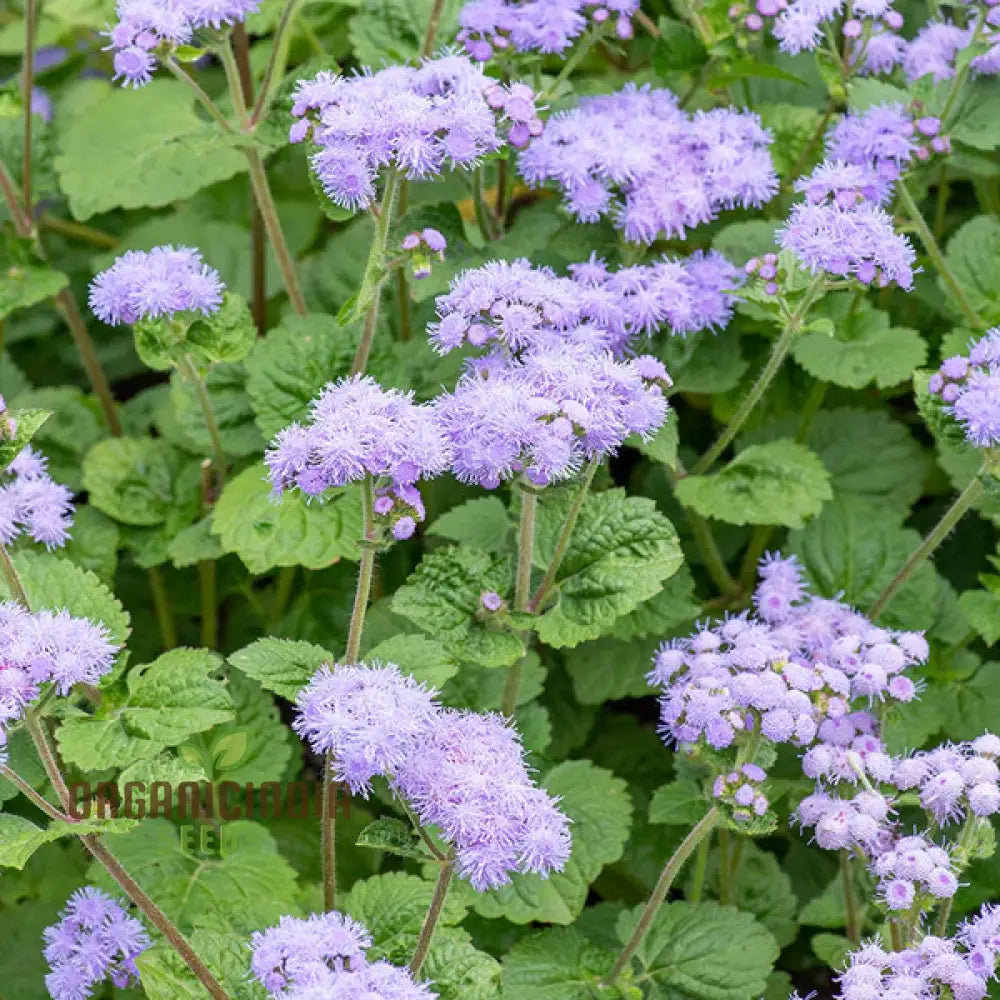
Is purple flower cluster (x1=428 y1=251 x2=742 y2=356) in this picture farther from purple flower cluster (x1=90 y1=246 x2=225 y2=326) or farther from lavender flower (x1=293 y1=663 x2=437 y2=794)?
lavender flower (x1=293 y1=663 x2=437 y2=794)

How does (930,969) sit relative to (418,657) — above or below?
below

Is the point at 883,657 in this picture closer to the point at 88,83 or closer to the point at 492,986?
the point at 492,986

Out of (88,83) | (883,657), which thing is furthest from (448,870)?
(88,83)

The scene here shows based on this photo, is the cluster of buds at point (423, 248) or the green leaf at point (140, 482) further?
the green leaf at point (140, 482)

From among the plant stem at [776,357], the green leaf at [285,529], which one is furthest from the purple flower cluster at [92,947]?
the plant stem at [776,357]

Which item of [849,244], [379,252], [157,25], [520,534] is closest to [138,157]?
[157,25]

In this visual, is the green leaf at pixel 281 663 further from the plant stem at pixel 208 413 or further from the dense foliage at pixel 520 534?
the plant stem at pixel 208 413

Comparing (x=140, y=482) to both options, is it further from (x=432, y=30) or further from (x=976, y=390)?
(x=976, y=390)

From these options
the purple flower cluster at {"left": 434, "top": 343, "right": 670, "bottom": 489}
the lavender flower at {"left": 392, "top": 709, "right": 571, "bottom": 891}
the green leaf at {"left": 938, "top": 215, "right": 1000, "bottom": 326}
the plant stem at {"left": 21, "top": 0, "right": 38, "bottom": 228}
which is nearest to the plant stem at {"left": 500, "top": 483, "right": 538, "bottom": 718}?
the purple flower cluster at {"left": 434, "top": 343, "right": 670, "bottom": 489}
